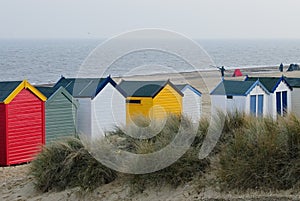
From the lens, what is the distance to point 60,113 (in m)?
14.4

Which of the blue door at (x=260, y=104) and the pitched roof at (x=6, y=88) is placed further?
the blue door at (x=260, y=104)

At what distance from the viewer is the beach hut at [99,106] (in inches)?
577

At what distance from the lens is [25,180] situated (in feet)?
37.8

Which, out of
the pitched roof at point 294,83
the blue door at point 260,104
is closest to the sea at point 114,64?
the blue door at point 260,104

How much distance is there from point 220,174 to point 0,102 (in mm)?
5817

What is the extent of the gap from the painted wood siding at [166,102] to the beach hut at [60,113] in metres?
1.98

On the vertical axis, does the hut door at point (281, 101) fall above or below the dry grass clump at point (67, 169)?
above

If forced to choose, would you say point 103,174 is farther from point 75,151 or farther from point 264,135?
point 264,135

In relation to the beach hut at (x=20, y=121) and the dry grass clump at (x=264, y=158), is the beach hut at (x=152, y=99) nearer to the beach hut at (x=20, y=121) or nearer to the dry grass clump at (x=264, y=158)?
the beach hut at (x=20, y=121)

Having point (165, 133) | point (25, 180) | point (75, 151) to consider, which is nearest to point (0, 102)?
point (25, 180)

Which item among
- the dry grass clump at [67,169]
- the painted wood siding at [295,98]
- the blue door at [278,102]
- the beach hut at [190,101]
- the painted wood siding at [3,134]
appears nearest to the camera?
the dry grass clump at [67,169]

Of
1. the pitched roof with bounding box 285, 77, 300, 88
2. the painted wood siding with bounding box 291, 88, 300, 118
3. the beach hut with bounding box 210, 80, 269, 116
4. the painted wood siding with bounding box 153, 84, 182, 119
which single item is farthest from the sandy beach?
the pitched roof with bounding box 285, 77, 300, 88

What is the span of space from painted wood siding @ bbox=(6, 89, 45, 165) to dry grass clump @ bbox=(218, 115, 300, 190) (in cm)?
536

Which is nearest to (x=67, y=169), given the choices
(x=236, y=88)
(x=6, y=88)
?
(x=6, y=88)
